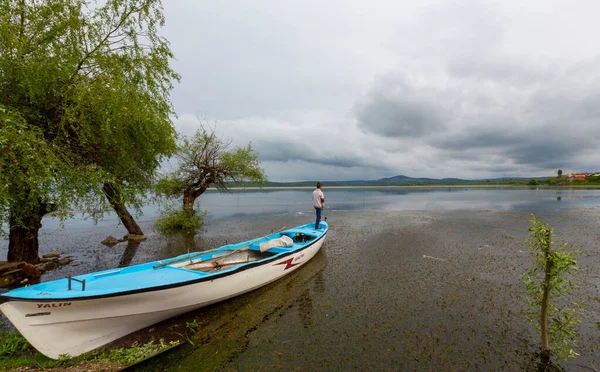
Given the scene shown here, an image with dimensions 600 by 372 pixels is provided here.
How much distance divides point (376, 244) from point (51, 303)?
13262 mm

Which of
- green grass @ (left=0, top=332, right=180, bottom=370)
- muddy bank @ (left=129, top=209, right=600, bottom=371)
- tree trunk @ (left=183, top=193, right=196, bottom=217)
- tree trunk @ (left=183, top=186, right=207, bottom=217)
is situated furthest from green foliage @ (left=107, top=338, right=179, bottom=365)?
tree trunk @ (left=183, top=186, right=207, bottom=217)

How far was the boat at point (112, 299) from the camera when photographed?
183 inches

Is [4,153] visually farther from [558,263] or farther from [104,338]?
[558,263]

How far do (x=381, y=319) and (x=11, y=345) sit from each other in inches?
322

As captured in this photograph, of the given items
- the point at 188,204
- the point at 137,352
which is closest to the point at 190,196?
the point at 188,204

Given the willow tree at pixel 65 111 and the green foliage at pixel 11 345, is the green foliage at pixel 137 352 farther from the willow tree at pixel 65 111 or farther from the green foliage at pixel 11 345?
the willow tree at pixel 65 111

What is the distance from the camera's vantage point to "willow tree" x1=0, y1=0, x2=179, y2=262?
6.43 m

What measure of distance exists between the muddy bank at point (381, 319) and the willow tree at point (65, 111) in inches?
168

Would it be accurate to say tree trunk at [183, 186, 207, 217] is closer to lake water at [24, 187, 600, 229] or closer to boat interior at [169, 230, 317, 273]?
lake water at [24, 187, 600, 229]

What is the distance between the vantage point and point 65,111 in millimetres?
7379

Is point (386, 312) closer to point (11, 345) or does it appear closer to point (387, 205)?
point (11, 345)

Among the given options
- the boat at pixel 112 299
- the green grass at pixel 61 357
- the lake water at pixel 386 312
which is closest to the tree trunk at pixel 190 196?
the lake water at pixel 386 312

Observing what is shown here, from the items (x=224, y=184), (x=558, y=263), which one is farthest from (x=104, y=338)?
(x=224, y=184)

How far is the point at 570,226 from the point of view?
59.4 feet
